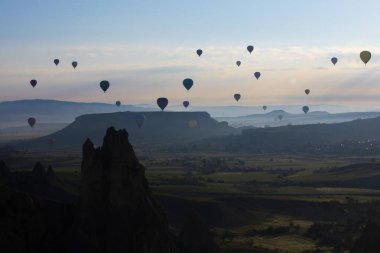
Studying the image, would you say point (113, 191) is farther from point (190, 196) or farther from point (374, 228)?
point (190, 196)

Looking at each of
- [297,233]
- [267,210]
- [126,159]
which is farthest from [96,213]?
[267,210]

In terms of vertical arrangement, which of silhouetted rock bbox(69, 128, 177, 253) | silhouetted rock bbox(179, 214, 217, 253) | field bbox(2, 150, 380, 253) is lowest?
field bbox(2, 150, 380, 253)

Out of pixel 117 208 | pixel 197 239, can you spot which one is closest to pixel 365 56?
pixel 197 239

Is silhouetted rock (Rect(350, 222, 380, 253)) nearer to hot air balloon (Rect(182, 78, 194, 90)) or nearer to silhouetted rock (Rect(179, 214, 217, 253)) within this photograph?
silhouetted rock (Rect(179, 214, 217, 253))

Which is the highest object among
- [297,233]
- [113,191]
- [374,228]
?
[113,191]

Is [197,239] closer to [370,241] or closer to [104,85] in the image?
[370,241]

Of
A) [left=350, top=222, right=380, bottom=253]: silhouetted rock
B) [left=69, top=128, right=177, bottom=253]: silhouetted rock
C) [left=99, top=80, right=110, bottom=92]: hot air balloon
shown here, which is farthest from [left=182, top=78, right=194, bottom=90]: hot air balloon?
[left=350, top=222, right=380, bottom=253]: silhouetted rock
